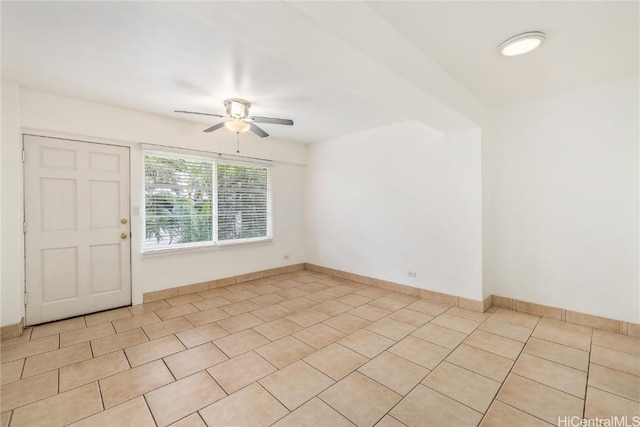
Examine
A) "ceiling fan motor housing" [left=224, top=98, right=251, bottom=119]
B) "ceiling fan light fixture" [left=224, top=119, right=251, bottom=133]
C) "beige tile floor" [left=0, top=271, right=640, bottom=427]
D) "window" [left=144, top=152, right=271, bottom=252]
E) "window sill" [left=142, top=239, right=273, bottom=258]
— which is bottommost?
"beige tile floor" [left=0, top=271, right=640, bottom=427]

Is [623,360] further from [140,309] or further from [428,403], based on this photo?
[140,309]

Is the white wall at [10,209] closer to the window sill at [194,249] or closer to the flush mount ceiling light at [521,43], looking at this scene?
the window sill at [194,249]

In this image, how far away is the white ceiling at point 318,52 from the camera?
168 cm

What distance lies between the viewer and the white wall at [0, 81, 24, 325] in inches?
108

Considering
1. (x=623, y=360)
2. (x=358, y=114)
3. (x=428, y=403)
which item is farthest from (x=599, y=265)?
(x=358, y=114)

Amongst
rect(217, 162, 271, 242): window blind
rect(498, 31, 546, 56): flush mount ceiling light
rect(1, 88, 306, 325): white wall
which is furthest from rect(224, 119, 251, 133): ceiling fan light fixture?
rect(498, 31, 546, 56): flush mount ceiling light

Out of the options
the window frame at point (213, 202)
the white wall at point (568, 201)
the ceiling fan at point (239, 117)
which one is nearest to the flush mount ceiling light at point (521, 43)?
the white wall at point (568, 201)

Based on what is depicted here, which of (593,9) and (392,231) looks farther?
(392,231)

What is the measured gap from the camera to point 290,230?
5543mm

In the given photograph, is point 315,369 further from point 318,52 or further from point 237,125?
point 237,125

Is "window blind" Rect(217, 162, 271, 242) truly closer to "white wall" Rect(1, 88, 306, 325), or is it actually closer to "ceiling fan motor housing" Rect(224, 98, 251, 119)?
"white wall" Rect(1, 88, 306, 325)

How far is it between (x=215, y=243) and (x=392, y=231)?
9.28 feet

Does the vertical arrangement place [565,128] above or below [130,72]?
below

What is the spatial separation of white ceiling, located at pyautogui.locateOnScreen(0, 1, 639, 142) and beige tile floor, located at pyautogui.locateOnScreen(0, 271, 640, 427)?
2.29m
